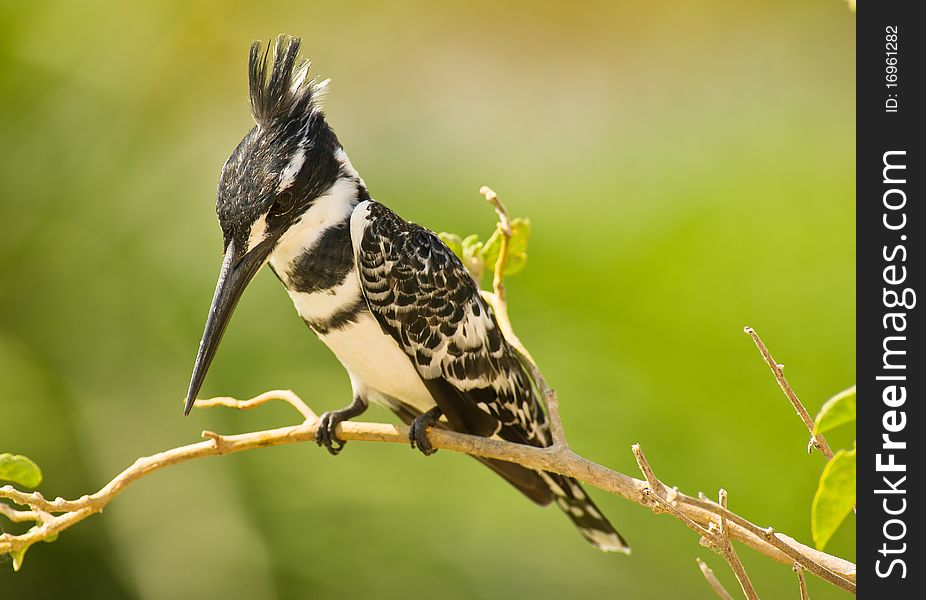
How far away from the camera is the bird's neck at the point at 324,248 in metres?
1.39

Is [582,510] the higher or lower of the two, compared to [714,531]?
lower

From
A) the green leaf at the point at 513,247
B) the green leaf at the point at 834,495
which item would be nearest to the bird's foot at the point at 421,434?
the green leaf at the point at 513,247

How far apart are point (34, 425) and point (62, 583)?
0.47m

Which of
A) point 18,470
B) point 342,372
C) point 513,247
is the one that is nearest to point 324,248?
point 513,247

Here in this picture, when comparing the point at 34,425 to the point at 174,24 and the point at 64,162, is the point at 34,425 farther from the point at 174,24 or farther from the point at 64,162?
the point at 174,24

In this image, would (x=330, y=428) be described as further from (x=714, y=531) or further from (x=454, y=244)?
(x=714, y=531)

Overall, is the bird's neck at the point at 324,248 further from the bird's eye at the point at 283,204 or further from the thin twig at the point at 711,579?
the thin twig at the point at 711,579

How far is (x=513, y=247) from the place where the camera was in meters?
1.37

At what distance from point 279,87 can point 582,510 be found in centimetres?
85

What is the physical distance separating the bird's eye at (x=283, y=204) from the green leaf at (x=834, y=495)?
33.3 inches

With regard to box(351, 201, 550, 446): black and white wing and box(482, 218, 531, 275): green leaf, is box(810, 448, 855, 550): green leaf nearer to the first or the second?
box(482, 218, 531, 275): green leaf

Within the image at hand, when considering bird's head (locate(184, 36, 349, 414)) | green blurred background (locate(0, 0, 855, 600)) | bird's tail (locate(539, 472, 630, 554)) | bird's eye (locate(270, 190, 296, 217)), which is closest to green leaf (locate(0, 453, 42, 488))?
bird's head (locate(184, 36, 349, 414))

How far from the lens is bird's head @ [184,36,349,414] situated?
125 cm

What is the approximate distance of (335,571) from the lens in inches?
104
